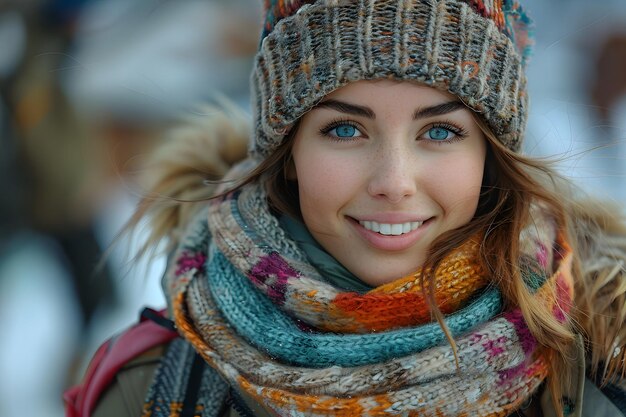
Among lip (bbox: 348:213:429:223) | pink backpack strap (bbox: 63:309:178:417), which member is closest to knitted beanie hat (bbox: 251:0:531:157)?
lip (bbox: 348:213:429:223)

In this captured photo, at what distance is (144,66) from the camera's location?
6.77m

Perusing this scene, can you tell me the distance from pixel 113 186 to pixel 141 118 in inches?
39.9

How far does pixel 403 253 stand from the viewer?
1722mm

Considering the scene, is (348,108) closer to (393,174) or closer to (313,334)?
(393,174)

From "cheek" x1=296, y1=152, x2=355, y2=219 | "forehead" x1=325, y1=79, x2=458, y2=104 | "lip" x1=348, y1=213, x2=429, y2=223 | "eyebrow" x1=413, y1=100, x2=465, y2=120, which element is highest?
"forehead" x1=325, y1=79, x2=458, y2=104

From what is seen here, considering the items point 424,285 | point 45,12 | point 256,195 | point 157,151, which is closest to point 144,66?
point 45,12

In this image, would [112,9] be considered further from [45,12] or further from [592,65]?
[592,65]

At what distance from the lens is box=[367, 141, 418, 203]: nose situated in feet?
5.24

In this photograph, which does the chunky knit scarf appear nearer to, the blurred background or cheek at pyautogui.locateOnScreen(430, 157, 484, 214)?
cheek at pyautogui.locateOnScreen(430, 157, 484, 214)

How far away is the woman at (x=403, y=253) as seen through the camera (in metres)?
1.60

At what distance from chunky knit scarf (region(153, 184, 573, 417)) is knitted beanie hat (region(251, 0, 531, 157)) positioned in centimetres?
30

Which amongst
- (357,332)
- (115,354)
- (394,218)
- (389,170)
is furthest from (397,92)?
(115,354)

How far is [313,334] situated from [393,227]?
0.29 meters

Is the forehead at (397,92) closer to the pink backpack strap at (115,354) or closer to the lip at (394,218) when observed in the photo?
the lip at (394,218)
